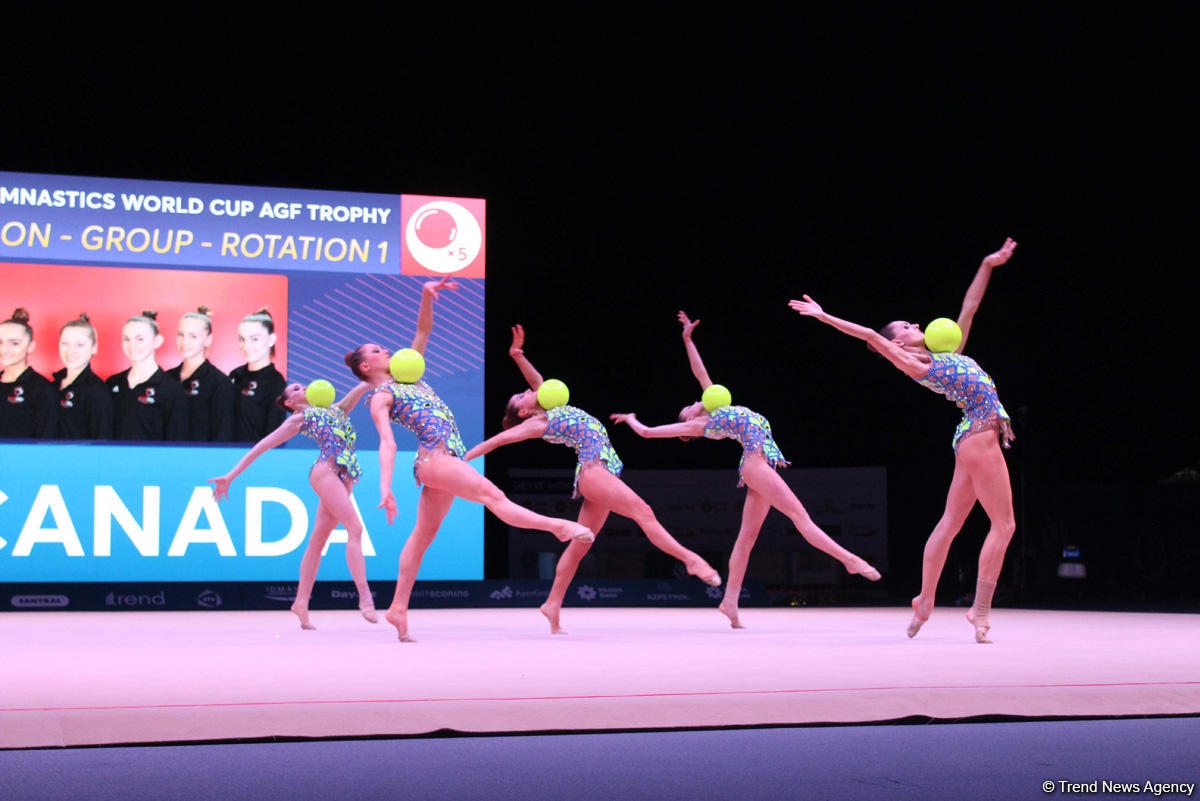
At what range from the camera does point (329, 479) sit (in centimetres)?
785

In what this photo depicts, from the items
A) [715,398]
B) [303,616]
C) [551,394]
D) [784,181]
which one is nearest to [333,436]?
[303,616]

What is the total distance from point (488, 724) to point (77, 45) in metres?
8.39

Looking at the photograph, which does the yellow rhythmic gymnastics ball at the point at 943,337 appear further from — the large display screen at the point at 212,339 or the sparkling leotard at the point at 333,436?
the large display screen at the point at 212,339

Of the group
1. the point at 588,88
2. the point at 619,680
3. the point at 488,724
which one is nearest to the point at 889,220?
the point at 588,88

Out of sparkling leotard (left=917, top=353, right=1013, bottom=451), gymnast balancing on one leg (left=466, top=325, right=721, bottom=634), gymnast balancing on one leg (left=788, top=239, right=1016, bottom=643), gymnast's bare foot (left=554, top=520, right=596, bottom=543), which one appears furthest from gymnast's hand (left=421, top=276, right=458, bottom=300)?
sparkling leotard (left=917, top=353, right=1013, bottom=451)

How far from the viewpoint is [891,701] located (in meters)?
3.63

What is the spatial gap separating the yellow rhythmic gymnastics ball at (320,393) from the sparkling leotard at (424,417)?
5.48 feet

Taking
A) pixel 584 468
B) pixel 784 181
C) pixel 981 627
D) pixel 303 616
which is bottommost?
pixel 303 616

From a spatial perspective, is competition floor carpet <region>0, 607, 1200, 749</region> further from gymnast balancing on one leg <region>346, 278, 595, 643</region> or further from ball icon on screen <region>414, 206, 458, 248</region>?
ball icon on screen <region>414, 206, 458, 248</region>

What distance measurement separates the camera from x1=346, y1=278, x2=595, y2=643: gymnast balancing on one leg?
6.15 m

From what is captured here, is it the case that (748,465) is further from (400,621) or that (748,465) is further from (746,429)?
(400,621)

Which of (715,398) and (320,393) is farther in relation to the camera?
(320,393)

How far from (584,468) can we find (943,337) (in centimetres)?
204

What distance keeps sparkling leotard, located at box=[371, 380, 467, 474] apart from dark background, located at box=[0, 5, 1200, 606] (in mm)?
4195
